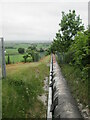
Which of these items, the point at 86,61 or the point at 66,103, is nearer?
the point at 66,103

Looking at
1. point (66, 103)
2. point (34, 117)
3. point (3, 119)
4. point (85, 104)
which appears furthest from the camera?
point (85, 104)

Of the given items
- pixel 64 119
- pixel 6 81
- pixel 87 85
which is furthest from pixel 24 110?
pixel 87 85

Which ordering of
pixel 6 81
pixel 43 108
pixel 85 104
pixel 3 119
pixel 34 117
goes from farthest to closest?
1. pixel 6 81
2. pixel 43 108
3. pixel 85 104
4. pixel 34 117
5. pixel 3 119

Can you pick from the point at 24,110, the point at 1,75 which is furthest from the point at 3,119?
the point at 1,75

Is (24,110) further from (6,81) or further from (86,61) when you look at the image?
(86,61)

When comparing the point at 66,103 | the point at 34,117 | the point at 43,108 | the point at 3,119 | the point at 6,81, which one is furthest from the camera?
the point at 6,81

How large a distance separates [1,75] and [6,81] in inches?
17.7

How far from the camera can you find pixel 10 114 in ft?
17.7

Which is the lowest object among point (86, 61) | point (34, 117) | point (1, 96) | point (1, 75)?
point (34, 117)

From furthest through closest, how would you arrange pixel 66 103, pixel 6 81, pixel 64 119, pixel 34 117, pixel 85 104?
pixel 6 81 < pixel 85 104 < pixel 34 117 < pixel 66 103 < pixel 64 119

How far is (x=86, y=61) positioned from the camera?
6.18 m

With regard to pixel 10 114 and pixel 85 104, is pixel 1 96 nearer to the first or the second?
pixel 10 114

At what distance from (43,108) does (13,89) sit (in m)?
1.55

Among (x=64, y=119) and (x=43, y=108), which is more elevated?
(x=64, y=119)
